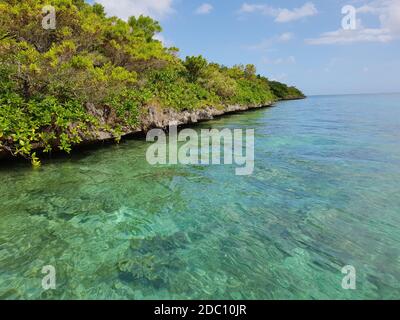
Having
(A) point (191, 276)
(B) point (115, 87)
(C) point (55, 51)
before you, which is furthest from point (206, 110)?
(A) point (191, 276)

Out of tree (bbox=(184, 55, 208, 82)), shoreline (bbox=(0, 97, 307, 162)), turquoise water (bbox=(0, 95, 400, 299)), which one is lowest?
turquoise water (bbox=(0, 95, 400, 299))

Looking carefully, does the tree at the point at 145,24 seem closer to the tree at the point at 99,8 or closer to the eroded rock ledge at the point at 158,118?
the tree at the point at 99,8

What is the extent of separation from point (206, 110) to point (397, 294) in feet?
79.4

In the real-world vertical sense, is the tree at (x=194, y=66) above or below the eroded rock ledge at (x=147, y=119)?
above

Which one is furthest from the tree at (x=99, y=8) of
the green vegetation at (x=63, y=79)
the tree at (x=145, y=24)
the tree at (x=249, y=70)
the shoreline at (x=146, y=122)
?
the tree at (x=249, y=70)

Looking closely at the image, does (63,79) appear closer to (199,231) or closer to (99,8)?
(199,231)

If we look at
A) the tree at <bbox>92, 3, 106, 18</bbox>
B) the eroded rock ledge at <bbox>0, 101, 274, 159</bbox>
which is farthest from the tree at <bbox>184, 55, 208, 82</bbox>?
the tree at <bbox>92, 3, 106, 18</bbox>

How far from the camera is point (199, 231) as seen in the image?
5660mm

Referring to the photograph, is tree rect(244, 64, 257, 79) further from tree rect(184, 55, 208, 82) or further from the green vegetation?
the green vegetation

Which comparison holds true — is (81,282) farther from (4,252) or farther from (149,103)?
(149,103)

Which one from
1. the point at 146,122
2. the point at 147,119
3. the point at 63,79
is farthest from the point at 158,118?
the point at 63,79

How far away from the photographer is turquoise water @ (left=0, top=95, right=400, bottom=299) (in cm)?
Answer: 414

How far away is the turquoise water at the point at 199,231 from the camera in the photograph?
4.14 metres

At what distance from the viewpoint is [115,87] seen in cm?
1366
